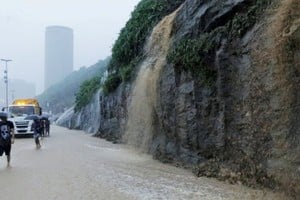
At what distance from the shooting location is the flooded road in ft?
34.8

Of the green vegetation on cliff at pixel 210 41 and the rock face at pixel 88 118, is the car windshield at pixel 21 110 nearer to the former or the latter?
the rock face at pixel 88 118

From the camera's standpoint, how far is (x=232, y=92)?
12695 millimetres

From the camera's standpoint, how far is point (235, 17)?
13.1m

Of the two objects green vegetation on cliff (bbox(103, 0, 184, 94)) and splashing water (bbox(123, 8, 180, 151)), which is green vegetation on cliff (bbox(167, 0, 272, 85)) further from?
green vegetation on cliff (bbox(103, 0, 184, 94))

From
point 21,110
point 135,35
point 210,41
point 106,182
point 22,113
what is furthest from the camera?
point 21,110

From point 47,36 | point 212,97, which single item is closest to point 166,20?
point 212,97

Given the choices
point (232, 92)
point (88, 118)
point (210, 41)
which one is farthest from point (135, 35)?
point (88, 118)

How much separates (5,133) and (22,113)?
2011 cm

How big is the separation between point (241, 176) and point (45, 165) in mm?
7067

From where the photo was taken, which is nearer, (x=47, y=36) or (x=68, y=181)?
(x=68, y=181)

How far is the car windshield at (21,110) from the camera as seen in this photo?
1357 inches

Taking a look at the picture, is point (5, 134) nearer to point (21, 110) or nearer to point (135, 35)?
point (135, 35)

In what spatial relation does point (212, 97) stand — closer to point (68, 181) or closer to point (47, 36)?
point (68, 181)

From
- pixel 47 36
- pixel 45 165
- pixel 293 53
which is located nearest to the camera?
pixel 293 53
